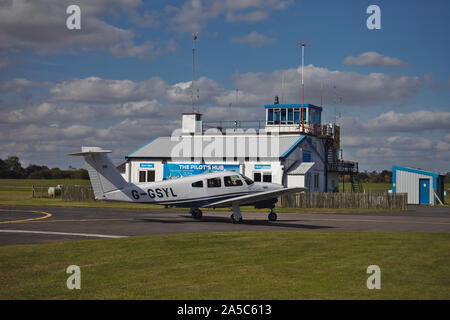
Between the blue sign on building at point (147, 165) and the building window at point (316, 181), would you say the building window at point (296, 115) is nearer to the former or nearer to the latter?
the building window at point (316, 181)

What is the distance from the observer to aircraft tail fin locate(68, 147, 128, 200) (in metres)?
23.1

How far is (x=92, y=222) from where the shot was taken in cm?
2345

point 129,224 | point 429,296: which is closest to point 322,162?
point 129,224

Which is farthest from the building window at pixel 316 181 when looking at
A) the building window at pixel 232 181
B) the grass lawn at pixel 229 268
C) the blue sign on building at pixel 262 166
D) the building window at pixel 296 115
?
the grass lawn at pixel 229 268

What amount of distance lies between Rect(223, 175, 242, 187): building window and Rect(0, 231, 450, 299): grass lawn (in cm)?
791

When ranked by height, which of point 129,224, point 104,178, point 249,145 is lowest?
point 129,224

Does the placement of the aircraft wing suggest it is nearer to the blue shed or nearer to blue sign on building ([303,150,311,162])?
blue sign on building ([303,150,311,162])

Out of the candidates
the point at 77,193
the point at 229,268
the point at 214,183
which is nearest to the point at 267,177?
the point at 77,193

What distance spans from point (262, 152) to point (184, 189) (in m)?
21.5

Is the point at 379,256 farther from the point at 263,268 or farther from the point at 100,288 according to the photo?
the point at 100,288

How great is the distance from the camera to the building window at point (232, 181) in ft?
81.4
